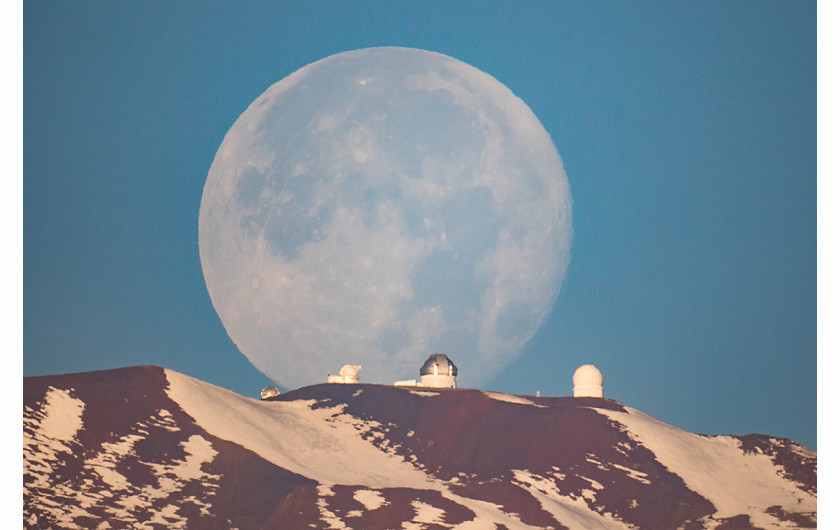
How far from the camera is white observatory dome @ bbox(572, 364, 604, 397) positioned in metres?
72.0

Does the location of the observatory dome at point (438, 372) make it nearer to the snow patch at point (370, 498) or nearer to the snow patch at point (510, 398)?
the snow patch at point (510, 398)

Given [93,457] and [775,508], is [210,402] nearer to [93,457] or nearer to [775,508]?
[93,457]

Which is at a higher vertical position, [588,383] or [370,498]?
[588,383]

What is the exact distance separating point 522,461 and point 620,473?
617 cm

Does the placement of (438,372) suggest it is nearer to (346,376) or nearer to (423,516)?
(346,376)

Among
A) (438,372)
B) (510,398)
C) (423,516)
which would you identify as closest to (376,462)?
(423,516)

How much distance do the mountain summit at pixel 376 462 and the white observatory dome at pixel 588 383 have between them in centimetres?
134

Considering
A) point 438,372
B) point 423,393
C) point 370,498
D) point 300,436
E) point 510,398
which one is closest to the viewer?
point 370,498

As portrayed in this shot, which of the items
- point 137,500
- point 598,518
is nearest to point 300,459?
point 137,500

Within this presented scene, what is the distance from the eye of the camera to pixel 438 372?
7431cm

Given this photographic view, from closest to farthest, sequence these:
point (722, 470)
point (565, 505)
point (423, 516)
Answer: point (423, 516), point (565, 505), point (722, 470)

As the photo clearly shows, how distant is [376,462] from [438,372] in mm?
18216

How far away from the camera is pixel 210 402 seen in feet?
191

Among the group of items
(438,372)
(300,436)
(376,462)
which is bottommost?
(376,462)
